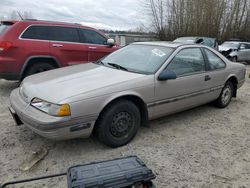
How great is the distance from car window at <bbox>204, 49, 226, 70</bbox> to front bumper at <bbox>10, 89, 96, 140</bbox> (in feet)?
8.97

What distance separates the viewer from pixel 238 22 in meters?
22.7

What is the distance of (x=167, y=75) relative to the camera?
3762mm

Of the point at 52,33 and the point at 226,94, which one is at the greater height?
the point at 52,33

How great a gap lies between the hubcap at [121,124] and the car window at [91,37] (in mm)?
3941

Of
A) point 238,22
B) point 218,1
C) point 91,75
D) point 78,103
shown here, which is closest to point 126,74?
point 91,75

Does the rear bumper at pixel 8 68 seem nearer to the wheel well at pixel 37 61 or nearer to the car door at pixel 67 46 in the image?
the wheel well at pixel 37 61

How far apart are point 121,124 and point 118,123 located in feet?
0.19

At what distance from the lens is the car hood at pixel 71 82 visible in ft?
10.2

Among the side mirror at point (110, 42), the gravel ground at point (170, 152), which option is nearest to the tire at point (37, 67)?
the gravel ground at point (170, 152)

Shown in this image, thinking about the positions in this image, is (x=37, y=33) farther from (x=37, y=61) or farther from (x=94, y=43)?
(x=94, y=43)

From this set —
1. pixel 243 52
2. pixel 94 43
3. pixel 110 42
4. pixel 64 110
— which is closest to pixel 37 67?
pixel 94 43

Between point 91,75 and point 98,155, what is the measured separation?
1.14 m

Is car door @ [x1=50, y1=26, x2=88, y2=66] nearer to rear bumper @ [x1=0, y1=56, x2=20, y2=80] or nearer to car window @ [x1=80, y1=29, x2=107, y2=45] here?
car window @ [x1=80, y1=29, x2=107, y2=45]

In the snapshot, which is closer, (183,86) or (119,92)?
(119,92)
